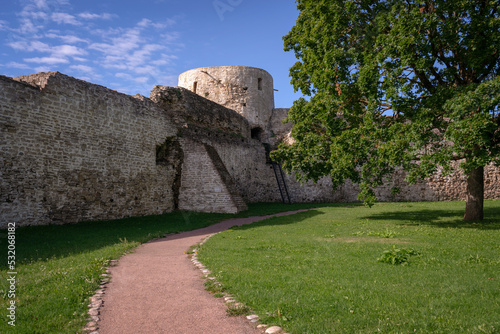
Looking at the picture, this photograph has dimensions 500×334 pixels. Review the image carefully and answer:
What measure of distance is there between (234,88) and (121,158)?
1809 cm

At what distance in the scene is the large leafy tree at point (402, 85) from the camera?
9.16 meters

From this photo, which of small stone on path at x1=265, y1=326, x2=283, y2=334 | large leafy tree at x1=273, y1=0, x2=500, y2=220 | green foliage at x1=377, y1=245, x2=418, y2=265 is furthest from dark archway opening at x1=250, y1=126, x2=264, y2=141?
small stone on path at x1=265, y1=326, x2=283, y2=334

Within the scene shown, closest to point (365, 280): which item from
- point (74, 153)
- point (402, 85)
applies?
point (402, 85)

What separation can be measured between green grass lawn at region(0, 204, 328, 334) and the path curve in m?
0.33

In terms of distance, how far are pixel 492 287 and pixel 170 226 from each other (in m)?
10.1

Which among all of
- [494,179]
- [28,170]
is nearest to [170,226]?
[28,170]

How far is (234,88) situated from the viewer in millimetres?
30734

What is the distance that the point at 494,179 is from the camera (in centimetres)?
2302

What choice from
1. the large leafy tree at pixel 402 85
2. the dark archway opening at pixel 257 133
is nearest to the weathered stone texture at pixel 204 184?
the large leafy tree at pixel 402 85

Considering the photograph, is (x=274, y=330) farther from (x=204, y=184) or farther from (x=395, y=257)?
(x=204, y=184)

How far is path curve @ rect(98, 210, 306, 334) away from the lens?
11.6ft

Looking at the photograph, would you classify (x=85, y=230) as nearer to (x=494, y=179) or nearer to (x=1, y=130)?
(x=1, y=130)

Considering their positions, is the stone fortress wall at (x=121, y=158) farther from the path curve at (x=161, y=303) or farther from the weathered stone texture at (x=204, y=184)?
the path curve at (x=161, y=303)

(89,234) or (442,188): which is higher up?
(442,188)
